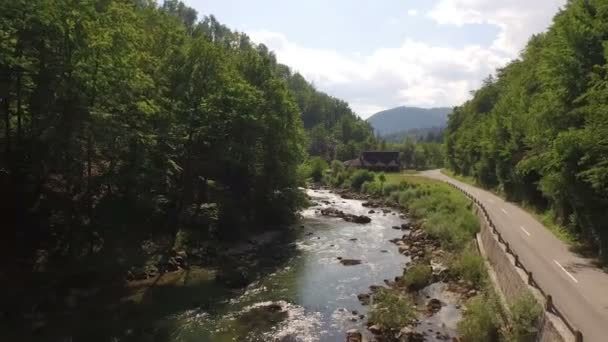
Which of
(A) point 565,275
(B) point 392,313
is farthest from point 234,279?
(A) point 565,275

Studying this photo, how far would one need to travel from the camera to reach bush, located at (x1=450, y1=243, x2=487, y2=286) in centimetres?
2623

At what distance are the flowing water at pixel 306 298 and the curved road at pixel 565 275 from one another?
336 inches

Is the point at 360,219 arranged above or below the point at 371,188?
below

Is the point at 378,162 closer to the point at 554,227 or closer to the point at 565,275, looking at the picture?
the point at 554,227

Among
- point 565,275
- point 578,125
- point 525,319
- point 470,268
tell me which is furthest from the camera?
point 470,268

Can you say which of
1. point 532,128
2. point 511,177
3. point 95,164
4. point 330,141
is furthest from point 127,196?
point 330,141

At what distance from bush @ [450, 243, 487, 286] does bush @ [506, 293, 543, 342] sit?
28.9ft

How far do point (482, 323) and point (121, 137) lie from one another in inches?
887

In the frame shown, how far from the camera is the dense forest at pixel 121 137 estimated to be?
24422 mm

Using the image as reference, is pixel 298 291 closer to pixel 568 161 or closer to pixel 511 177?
pixel 568 161

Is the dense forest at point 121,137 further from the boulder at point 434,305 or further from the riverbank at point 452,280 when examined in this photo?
the boulder at point 434,305

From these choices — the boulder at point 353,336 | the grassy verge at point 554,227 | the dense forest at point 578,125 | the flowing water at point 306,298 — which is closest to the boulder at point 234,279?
the flowing water at point 306,298

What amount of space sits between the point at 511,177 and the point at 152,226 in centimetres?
3826

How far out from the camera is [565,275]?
2134 centimetres
